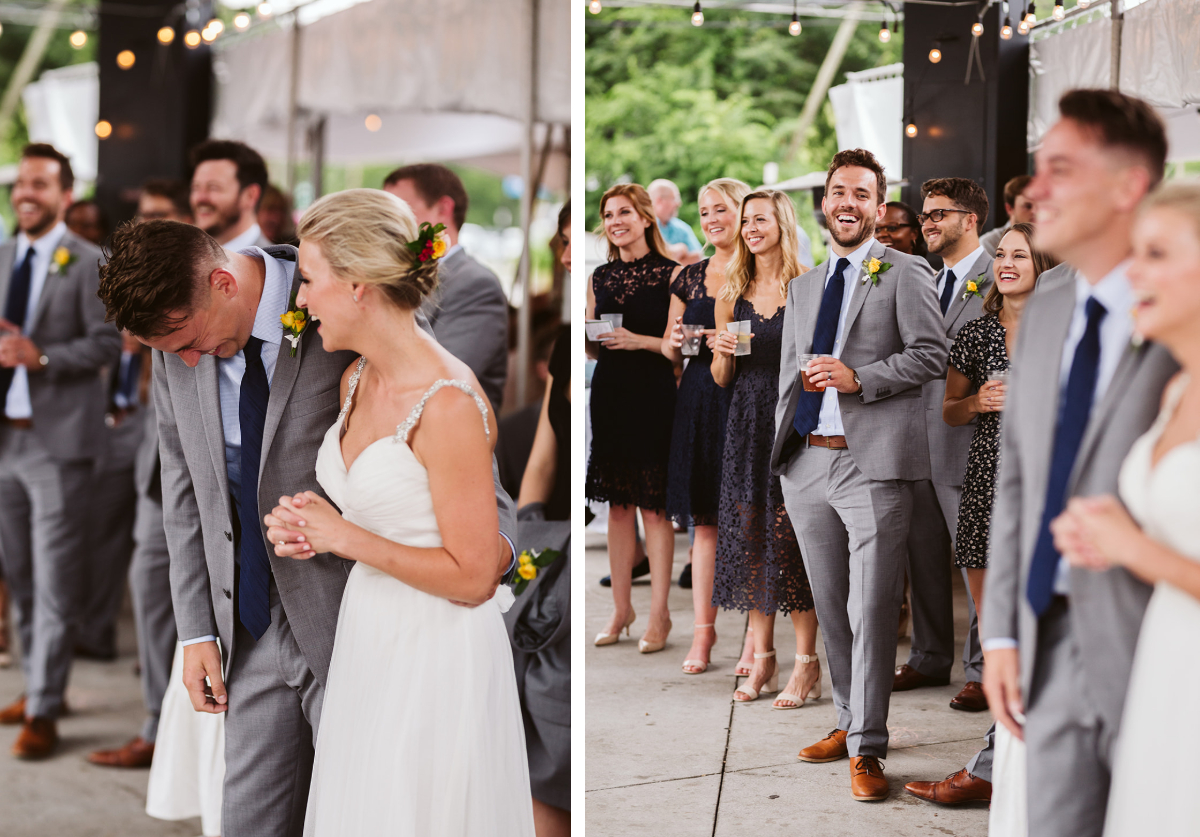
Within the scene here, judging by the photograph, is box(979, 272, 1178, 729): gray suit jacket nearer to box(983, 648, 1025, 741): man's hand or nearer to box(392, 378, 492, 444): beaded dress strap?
box(983, 648, 1025, 741): man's hand

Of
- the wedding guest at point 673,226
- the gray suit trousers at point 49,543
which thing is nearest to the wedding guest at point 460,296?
the wedding guest at point 673,226

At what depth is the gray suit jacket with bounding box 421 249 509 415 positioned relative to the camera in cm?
355

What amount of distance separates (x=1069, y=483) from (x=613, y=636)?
54.1 inches

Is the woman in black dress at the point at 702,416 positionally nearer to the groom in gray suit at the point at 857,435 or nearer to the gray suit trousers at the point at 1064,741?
the groom in gray suit at the point at 857,435

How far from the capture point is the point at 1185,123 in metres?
1.68

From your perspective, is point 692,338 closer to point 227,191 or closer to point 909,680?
point 909,680

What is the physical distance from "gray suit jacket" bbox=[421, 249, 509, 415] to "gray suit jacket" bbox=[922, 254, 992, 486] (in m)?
1.74

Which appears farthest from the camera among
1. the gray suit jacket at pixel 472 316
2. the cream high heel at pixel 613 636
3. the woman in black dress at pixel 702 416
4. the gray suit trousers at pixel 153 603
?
the gray suit trousers at pixel 153 603

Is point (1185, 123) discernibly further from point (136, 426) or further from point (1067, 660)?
point (136, 426)

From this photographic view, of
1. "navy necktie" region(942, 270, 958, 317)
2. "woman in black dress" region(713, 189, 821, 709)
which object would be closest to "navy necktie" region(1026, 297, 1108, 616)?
"navy necktie" region(942, 270, 958, 317)

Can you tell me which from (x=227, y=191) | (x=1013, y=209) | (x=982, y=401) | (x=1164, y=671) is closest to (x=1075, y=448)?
(x=1164, y=671)

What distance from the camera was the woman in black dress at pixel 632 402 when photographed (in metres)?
2.59

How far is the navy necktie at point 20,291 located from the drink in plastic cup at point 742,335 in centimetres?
343

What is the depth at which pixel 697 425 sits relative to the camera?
2518 mm
